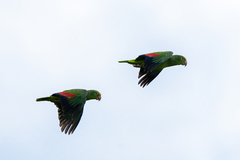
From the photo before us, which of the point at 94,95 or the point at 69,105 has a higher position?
the point at 94,95

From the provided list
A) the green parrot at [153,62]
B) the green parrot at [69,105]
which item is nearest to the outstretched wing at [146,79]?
the green parrot at [153,62]

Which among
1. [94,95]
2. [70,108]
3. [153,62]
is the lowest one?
[70,108]

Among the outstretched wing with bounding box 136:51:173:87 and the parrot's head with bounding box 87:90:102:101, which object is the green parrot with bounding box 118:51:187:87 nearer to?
the outstretched wing with bounding box 136:51:173:87

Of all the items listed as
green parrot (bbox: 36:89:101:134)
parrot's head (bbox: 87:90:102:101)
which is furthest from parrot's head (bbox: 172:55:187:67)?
green parrot (bbox: 36:89:101:134)

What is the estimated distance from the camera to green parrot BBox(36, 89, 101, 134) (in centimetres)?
2839

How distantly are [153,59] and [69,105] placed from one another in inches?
223

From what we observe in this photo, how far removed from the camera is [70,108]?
28.4 metres

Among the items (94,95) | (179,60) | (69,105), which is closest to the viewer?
(69,105)

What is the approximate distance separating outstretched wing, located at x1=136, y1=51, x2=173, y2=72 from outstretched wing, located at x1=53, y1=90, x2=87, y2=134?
3962 millimetres

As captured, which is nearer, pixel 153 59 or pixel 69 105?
pixel 69 105

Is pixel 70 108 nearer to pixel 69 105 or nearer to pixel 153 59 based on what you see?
pixel 69 105

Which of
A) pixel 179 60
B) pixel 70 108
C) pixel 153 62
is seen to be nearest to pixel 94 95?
pixel 70 108

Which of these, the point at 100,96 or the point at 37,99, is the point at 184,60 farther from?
the point at 37,99

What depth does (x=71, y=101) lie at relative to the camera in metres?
28.4
